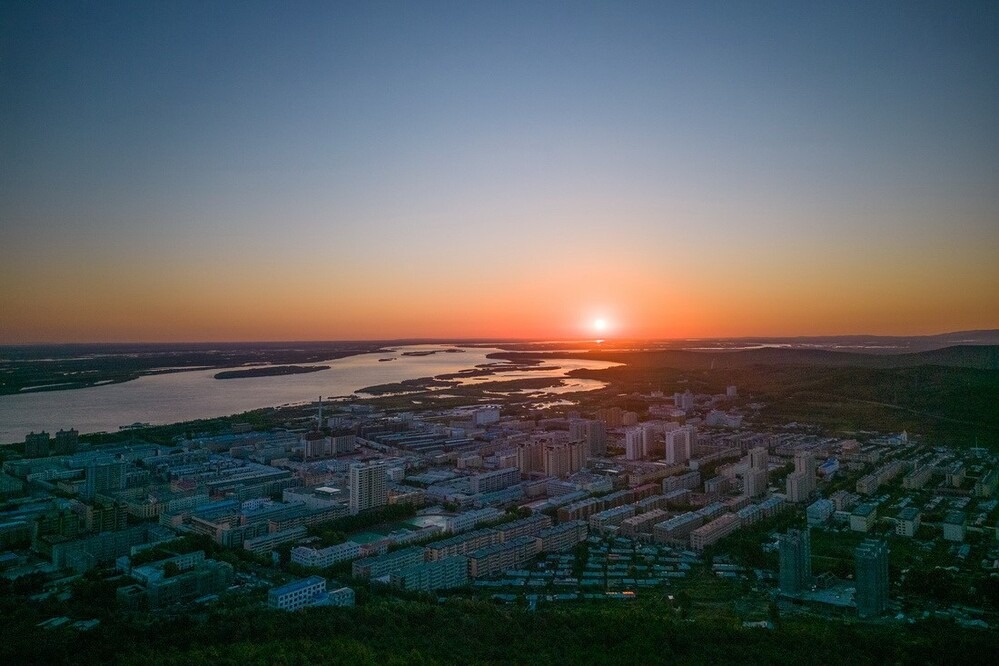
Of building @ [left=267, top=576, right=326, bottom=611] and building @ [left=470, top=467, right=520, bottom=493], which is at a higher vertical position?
building @ [left=267, top=576, right=326, bottom=611]

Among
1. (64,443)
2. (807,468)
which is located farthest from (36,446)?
(807,468)

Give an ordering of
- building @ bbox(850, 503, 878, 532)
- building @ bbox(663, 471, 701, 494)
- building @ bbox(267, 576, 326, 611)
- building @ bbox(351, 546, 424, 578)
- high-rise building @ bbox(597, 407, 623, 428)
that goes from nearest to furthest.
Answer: building @ bbox(267, 576, 326, 611)
building @ bbox(351, 546, 424, 578)
building @ bbox(850, 503, 878, 532)
building @ bbox(663, 471, 701, 494)
high-rise building @ bbox(597, 407, 623, 428)

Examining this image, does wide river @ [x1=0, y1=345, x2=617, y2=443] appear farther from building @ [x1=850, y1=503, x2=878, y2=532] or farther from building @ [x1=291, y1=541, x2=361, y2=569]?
building @ [x1=850, y1=503, x2=878, y2=532]

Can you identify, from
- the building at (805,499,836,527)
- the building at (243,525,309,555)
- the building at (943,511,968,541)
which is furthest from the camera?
the building at (805,499,836,527)

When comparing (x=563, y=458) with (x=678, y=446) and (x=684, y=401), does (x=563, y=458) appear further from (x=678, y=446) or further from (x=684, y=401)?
(x=684, y=401)

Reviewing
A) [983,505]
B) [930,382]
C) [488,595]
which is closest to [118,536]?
[488,595]

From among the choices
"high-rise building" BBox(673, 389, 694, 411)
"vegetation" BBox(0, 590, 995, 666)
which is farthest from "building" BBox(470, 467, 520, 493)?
"high-rise building" BBox(673, 389, 694, 411)

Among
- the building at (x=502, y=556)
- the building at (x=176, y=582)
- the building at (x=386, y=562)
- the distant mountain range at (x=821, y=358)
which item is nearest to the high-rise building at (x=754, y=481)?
the building at (x=502, y=556)
